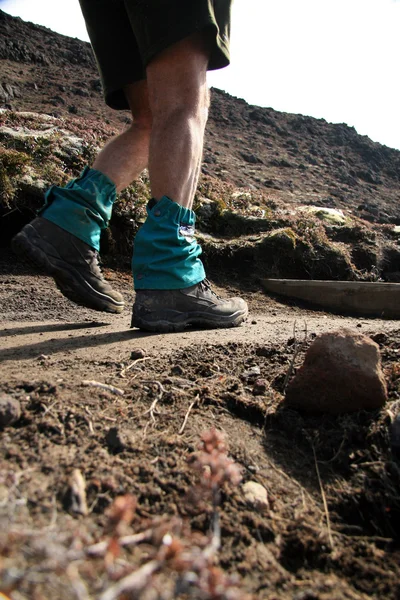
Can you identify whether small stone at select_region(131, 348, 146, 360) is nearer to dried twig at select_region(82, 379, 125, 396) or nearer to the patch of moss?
dried twig at select_region(82, 379, 125, 396)

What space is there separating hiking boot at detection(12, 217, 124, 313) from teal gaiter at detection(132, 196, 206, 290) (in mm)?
281

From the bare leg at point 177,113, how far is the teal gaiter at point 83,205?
35 centimetres

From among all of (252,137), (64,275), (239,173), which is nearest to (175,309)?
(64,275)

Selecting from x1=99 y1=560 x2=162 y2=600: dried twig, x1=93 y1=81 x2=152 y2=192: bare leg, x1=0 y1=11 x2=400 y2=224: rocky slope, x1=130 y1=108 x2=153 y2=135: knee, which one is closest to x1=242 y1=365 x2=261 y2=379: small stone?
x1=99 y1=560 x2=162 y2=600: dried twig

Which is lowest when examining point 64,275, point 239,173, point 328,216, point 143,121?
point 64,275

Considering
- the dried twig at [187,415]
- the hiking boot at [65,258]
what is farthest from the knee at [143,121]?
the dried twig at [187,415]

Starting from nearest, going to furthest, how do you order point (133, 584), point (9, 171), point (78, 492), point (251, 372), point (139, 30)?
point (133, 584) → point (78, 492) → point (251, 372) → point (139, 30) → point (9, 171)

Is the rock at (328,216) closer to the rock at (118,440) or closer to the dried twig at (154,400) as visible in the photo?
the dried twig at (154,400)

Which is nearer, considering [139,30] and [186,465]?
[186,465]

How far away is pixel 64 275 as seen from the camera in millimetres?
2422

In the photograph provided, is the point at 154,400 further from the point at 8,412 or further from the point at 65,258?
the point at 65,258

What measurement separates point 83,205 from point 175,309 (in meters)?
0.74

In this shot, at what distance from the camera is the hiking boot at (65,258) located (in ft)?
7.64

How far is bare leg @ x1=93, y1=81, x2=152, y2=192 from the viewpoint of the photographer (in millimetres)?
2594
